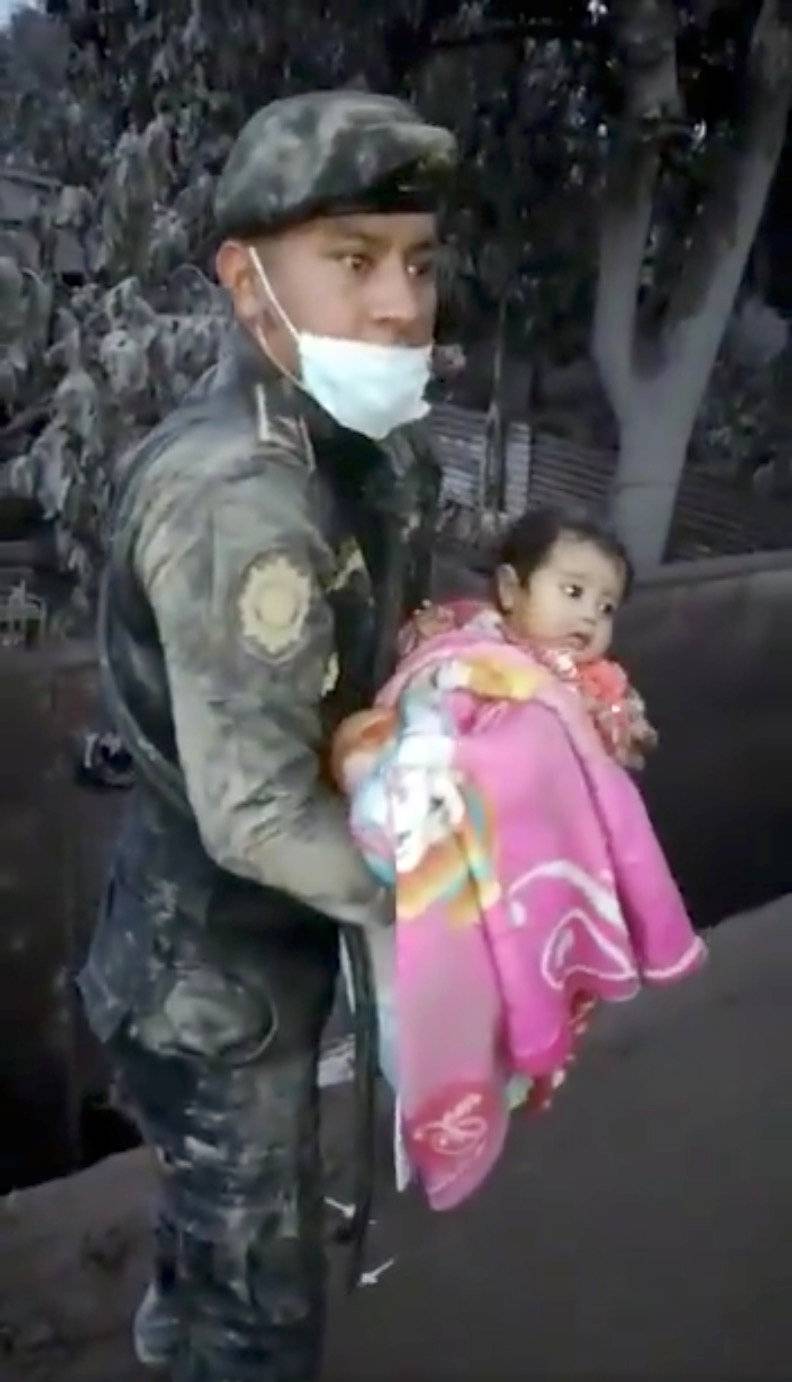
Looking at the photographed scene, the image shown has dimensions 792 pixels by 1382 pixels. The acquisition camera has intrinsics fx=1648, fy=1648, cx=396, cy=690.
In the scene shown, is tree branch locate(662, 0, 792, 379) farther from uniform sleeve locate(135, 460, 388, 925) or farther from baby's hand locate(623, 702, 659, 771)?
uniform sleeve locate(135, 460, 388, 925)

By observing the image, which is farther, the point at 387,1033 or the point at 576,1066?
the point at 576,1066

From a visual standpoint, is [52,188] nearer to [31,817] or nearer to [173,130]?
[173,130]

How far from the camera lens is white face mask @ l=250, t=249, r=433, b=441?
122 centimetres

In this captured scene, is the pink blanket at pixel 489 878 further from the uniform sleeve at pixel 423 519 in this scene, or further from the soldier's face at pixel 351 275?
the soldier's face at pixel 351 275

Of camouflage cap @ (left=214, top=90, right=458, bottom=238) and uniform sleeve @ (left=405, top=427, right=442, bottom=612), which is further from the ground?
camouflage cap @ (left=214, top=90, right=458, bottom=238)

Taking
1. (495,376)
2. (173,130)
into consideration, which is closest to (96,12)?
(173,130)

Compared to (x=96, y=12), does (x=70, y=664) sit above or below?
below

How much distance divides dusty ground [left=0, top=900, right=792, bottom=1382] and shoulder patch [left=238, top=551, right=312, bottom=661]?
1.10 meters

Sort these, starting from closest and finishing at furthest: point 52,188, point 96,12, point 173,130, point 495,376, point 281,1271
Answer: point 281,1271 < point 52,188 < point 173,130 < point 96,12 < point 495,376

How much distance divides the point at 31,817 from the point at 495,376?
230 centimetres

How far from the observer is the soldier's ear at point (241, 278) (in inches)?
49.6

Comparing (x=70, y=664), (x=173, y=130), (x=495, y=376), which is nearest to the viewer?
(x=70, y=664)

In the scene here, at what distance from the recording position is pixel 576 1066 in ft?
8.81

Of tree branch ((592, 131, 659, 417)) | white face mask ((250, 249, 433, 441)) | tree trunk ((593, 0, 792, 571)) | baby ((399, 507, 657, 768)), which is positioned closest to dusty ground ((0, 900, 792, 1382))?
baby ((399, 507, 657, 768))
